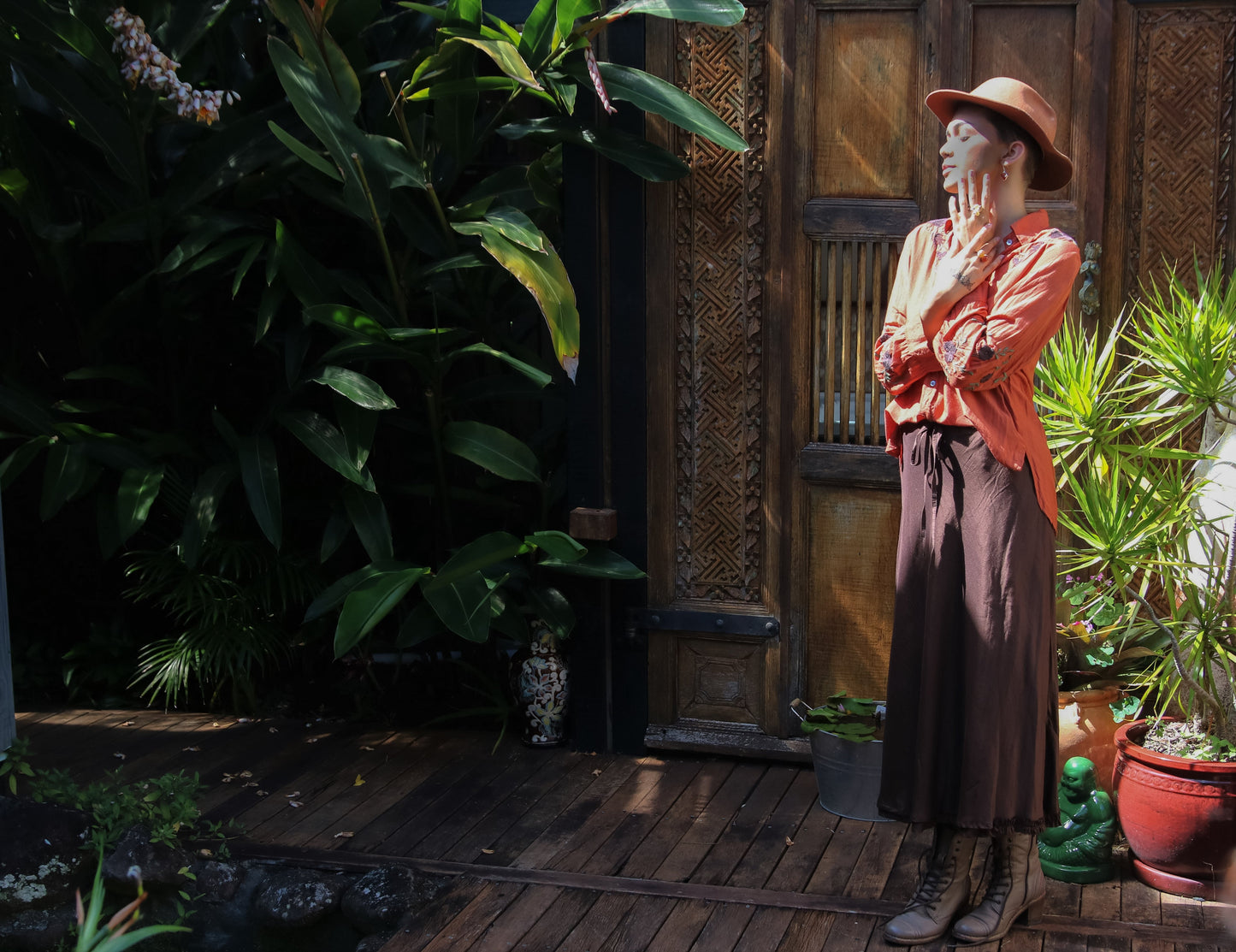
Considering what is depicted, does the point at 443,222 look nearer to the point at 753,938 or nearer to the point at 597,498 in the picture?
the point at 597,498

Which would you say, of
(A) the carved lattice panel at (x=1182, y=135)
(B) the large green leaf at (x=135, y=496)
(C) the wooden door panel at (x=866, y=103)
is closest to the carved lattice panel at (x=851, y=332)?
(C) the wooden door panel at (x=866, y=103)

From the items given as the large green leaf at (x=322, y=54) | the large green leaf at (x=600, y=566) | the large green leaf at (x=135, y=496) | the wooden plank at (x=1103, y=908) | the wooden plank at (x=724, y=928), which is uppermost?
the large green leaf at (x=322, y=54)

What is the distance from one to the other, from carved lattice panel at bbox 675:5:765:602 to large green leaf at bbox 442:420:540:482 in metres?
0.48

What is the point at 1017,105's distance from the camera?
2.76m

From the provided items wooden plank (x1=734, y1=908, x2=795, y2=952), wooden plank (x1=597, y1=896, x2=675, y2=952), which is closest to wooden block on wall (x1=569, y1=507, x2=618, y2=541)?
wooden plank (x1=597, y1=896, x2=675, y2=952)

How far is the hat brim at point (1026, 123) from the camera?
278 cm

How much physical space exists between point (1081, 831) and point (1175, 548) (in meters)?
0.84

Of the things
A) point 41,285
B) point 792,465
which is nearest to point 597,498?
point 792,465

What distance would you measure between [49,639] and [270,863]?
2.05 metres

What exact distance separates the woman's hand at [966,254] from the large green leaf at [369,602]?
5.93ft

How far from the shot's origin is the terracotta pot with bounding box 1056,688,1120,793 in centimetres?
355

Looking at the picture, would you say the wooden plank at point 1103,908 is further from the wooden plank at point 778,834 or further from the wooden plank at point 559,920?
the wooden plank at point 559,920

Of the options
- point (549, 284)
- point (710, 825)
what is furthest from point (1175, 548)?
point (549, 284)

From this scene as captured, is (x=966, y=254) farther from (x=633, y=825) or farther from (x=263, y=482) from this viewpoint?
(x=263, y=482)
